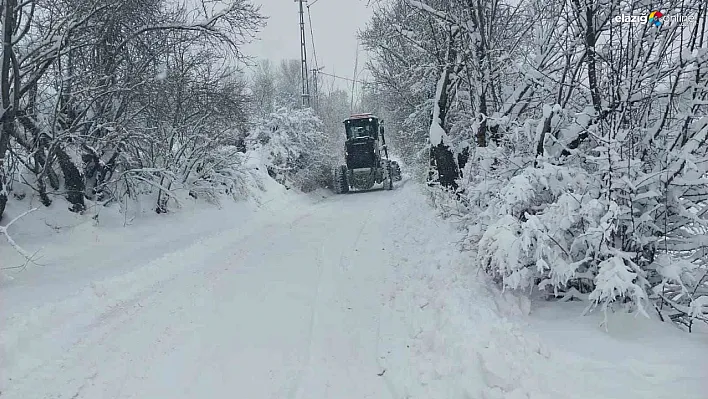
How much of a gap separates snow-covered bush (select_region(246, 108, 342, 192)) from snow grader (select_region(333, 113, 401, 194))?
63.8 inches

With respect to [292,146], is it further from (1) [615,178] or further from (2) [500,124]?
(1) [615,178]

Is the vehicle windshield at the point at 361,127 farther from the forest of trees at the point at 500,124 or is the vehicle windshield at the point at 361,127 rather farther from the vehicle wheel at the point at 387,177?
the forest of trees at the point at 500,124

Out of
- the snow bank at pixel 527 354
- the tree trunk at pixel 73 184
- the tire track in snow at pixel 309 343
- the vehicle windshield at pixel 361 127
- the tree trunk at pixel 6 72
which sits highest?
the tree trunk at pixel 6 72

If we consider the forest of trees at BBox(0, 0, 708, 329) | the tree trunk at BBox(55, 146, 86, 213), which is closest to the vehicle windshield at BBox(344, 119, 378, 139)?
the forest of trees at BBox(0, 0, 708, 329)

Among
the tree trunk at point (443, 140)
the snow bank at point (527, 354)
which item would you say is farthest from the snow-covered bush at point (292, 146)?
the snow bank at point (527, 354)

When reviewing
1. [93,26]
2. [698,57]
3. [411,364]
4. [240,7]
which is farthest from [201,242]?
[698,57]

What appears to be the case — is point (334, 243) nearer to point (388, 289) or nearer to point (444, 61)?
point (388, 289)

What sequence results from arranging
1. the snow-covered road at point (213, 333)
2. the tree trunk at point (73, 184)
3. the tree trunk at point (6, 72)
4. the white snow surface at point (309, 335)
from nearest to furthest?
the white snow surface at point (309, 335)
the snow-covered road at point (213, 333)
the tree trunk at point (6, 72)
the tree trunk at point (73, 184)

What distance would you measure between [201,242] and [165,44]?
5.04 metres

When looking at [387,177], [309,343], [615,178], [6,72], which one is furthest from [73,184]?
[387,177]

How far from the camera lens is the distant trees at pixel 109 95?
8.33m

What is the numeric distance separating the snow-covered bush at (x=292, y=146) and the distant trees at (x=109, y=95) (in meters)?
8.94

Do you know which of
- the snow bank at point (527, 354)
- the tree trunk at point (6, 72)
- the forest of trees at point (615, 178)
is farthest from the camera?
the tree trunk at point (6, 72)

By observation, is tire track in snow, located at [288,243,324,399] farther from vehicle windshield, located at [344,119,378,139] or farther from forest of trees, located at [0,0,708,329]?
vehicle windshield, located at [344,119,378,139]
